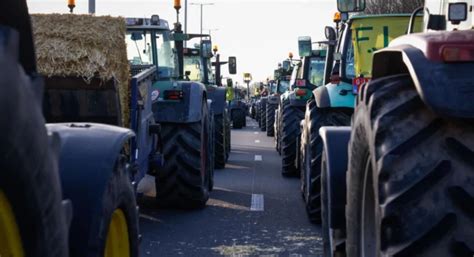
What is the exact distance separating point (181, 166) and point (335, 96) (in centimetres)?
189

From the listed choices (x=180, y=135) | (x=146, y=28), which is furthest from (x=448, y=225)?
(x=146, y=28)

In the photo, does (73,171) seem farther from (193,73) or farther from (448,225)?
(193,73)

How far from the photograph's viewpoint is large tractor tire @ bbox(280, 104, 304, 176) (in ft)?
40.4

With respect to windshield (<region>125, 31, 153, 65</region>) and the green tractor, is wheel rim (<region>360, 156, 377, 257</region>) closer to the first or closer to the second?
windshield (<region>125, 31, 153, 65</region>)

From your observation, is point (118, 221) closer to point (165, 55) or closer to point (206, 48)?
point (165, 55)

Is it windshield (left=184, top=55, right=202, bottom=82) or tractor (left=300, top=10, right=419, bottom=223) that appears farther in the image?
windshield (left=184, top=55, right=202, bottom=82)

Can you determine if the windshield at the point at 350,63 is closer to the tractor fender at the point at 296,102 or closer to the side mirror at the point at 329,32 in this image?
the side mirror at the point at 329,32

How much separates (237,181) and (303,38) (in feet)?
8.09

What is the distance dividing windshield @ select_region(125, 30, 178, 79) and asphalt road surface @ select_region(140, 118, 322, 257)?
170 cm

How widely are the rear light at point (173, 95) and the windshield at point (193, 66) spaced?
7.09m

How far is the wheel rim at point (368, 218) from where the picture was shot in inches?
146

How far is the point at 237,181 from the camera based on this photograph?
12719 millimetres

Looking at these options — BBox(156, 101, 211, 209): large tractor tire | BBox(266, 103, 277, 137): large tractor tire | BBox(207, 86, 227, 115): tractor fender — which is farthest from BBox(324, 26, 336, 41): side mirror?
BBox(266, 103, 277, 137): large tractor tire

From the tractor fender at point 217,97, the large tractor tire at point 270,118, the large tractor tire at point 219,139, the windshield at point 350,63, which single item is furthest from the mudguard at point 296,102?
the large tractor tire at point 270,118
